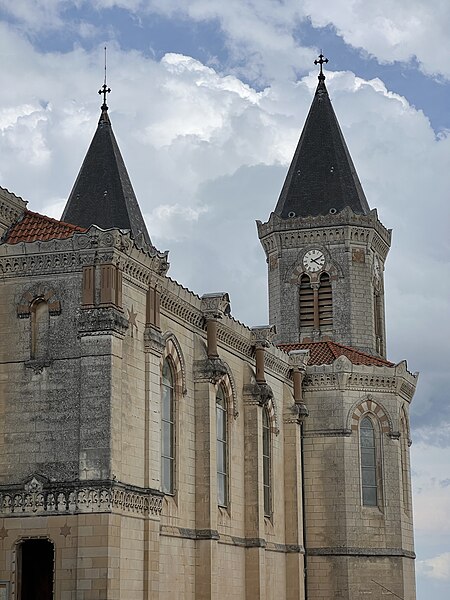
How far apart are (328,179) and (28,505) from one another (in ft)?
96.1

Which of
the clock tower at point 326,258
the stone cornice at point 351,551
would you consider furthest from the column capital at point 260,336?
the clock tower at point 326,258

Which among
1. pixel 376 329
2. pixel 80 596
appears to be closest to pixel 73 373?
pixel 80 596

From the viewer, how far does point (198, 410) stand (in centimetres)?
3281

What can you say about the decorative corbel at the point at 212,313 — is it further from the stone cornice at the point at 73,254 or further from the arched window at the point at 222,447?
the stone cornice at the point at 73,254

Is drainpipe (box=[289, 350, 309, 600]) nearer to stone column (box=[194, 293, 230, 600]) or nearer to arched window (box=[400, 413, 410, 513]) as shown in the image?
arched window (box=[400, 413, 410, 513])

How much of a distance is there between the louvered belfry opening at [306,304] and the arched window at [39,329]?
24.0 meters

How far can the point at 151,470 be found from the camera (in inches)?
1098

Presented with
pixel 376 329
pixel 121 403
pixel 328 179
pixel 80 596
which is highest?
pixel 328 179

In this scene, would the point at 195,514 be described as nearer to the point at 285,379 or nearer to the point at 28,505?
the point at 28,505

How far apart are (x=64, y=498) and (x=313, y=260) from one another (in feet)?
87.3

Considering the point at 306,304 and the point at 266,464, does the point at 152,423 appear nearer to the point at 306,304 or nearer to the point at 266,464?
the point at 266,464

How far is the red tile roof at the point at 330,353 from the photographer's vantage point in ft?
147

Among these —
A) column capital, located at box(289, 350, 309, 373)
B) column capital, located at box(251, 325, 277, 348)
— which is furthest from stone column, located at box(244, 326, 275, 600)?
column capital, located at box(289, 350, 309, 373)

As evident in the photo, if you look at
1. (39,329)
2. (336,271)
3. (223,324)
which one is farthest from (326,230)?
(39,329)
